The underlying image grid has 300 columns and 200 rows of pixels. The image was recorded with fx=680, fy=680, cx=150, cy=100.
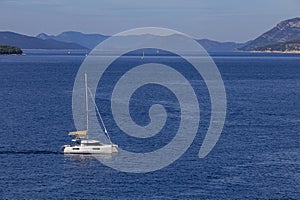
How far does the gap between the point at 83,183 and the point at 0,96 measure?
238 ft

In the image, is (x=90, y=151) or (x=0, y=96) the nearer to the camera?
(x=90, y=151)

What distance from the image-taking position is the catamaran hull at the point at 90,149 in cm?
6544

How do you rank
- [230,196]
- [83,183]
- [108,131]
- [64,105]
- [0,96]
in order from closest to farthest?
[230,196] → [83,183] → [108,131] → [64,105] → [0,96]

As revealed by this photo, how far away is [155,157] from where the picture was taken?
6372 cm

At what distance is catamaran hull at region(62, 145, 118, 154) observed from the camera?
215 ft

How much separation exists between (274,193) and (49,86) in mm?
103145

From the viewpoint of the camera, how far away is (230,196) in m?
50.6

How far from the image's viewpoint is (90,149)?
6625 cm

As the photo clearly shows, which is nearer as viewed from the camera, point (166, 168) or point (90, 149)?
point (166, 168)

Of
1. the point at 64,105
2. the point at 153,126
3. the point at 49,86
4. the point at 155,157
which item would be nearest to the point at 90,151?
the point at 155,157

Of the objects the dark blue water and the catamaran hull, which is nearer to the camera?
the dark blue water

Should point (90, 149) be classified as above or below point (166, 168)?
above

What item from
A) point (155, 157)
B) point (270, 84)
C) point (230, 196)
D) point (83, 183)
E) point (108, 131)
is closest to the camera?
point (230, 196)

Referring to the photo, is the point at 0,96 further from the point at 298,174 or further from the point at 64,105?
the point at 298,174
